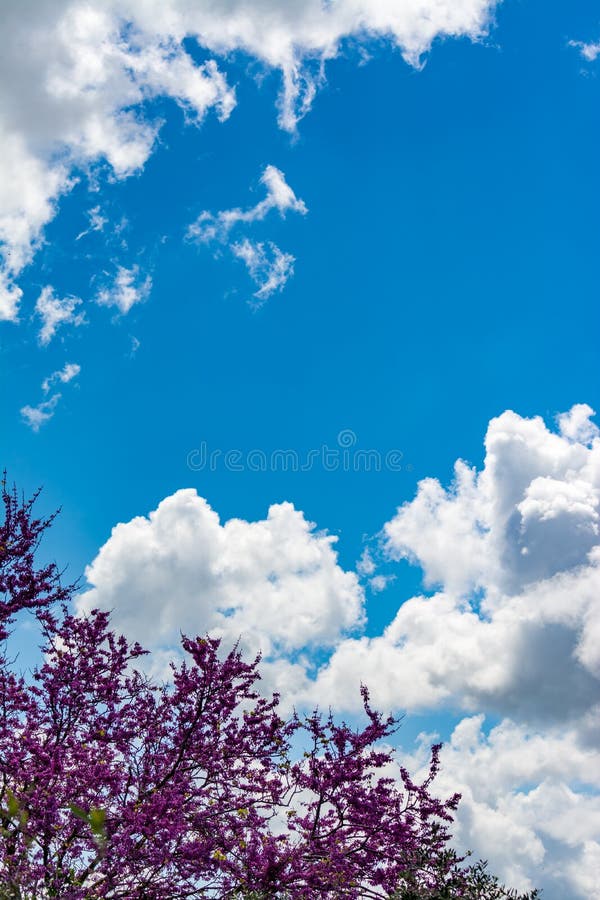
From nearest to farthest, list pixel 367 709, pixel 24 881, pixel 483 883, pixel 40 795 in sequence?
pixel 24 881 < pixel 40 795 < pixel 483 883 < pixel 367 709

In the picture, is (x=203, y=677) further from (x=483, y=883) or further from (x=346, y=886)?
(x=483, y=883)

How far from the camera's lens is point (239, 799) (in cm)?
1363

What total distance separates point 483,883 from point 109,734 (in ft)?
26.9

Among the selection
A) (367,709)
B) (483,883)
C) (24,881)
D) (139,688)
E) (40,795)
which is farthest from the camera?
(367,709)

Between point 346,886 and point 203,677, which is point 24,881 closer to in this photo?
point 203,677

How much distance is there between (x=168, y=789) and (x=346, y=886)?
4708mm

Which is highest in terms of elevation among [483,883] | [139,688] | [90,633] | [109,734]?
[90,633]

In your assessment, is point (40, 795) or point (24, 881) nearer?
point (24, 881)

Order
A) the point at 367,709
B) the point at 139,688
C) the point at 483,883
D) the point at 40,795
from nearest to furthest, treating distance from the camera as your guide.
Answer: the point at 40,795 → the point at 483,883 → the point at 139,688 → the point at 367,709

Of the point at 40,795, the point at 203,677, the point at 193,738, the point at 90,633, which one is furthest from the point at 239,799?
the point at 90,633

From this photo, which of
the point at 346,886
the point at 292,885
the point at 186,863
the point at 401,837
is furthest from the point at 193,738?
the point at 401,837

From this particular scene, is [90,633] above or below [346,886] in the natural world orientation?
above

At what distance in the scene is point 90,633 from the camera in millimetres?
15531

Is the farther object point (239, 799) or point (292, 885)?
point (239, 799)
